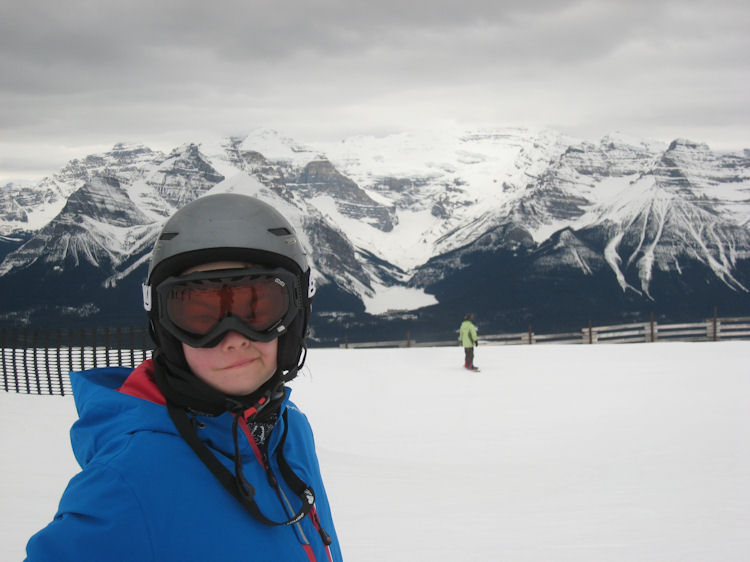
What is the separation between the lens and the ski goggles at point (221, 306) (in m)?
1.76

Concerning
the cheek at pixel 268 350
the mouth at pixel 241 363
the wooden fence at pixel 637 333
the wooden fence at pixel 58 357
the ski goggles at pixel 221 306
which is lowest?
the wooden fence at pixel 637 333

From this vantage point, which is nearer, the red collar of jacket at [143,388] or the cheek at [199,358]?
the red collar of jacket at [143,388]

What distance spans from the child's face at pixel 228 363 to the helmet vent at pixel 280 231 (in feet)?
0.57

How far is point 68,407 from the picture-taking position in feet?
41.7

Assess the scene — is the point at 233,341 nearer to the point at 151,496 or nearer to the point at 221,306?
the point at 221,306

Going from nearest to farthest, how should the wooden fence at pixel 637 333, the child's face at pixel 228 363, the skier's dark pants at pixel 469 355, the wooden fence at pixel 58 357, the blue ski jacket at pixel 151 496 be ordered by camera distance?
1. the blue ski jacket at pixel 151 496
2. the child's face at pixel 228 363
3. the wooden fence at pixel 58 357
4. the skier's dark pants at pixel 469 355
5. the wooden fence at pixel 637 333

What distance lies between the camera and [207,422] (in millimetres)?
1676

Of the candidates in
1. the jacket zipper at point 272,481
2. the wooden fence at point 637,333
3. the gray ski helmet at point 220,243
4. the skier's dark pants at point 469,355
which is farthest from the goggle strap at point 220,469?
the wooden fence at point 637,333

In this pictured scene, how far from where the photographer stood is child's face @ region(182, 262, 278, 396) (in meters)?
1.76

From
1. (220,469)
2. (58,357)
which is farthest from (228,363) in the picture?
(58,357)

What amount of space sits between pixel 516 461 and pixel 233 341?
10016 mm

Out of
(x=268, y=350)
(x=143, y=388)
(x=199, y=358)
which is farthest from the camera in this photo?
(x=268, y=350)

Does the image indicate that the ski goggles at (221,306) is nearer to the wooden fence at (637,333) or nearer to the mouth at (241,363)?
the mouth at (241,363)

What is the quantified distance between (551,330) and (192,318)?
17357 cm
